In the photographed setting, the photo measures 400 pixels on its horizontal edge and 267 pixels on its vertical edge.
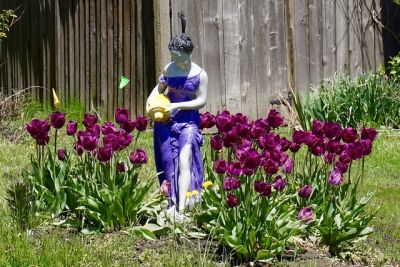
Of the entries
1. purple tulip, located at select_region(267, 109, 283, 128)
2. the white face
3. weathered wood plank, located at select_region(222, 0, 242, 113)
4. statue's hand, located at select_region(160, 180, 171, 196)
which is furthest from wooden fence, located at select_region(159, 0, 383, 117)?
purple tulip, located at select_region(267, 109, 283, 128)

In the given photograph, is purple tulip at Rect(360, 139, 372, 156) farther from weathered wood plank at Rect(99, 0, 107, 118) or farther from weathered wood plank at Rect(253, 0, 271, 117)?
weathered wood plank at Rect(99, 0, 107, 118)

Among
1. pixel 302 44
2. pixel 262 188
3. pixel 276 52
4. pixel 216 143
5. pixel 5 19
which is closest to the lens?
pixel 262 188

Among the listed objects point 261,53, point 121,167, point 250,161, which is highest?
point 261,53

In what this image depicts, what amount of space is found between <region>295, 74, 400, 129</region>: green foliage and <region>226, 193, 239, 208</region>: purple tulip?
5901 millimetres

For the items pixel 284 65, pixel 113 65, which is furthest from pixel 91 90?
pixel 284 65

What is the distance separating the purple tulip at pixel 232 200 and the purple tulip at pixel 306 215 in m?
0.43

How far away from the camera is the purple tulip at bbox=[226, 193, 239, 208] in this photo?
14.6 ft

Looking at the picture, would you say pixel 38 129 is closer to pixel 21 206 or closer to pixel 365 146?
pixel 21 206

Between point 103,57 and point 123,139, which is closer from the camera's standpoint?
point 123,139

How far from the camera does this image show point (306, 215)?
4719 mm

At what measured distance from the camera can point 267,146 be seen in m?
4.80

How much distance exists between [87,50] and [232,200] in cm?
751

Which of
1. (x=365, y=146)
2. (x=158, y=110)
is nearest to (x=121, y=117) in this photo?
(x=158, y=110)

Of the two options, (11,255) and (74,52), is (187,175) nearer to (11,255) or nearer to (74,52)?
(11,255)
